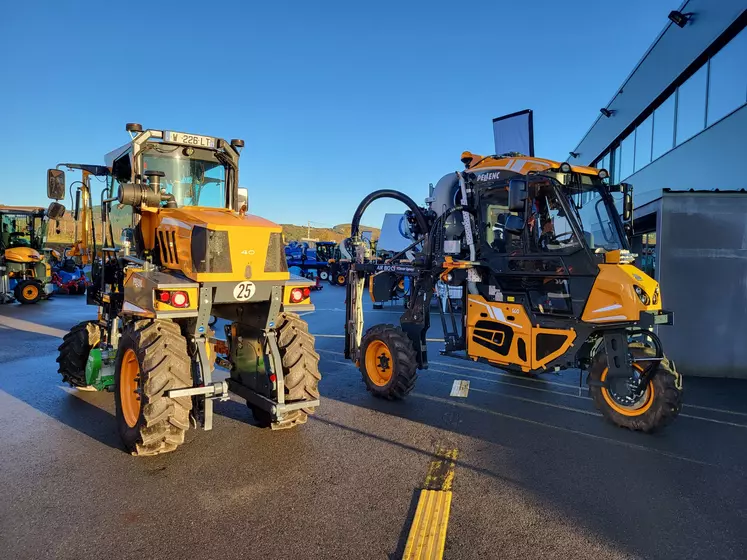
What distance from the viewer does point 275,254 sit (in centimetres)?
520

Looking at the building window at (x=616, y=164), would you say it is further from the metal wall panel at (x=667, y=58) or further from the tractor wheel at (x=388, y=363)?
the tractor wheel at (x=388, y=363)

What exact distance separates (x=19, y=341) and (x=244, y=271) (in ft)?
26.3

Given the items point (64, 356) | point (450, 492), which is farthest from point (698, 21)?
point (64, 356)

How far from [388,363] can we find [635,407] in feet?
9.68

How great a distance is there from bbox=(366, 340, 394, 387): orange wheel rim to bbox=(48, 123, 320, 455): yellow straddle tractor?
1712mm

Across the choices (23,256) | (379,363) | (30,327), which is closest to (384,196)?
(379,363)

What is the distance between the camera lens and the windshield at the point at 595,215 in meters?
6.00

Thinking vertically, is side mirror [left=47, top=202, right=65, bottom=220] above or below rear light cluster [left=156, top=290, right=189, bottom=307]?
above

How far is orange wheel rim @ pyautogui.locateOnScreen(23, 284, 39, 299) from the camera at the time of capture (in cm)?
1750

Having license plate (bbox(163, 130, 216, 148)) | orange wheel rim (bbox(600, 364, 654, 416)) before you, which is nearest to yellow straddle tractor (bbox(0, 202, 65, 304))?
license plate (bbox(163, 130, 216, 148))

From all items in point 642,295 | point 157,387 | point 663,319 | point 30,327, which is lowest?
point 30,327

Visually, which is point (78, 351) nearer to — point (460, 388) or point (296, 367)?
point (296, 367)

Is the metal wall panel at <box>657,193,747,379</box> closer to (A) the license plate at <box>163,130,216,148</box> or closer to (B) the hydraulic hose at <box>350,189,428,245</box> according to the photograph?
(B) the hydraulic hose at <box>350,189,428,245</box>

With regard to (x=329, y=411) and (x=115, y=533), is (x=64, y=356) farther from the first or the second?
(x=115, y=533)
